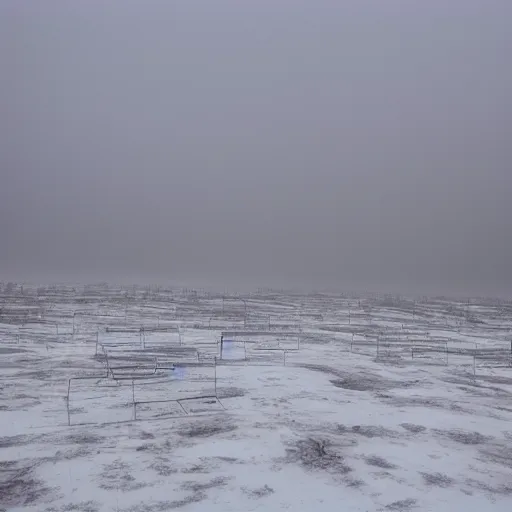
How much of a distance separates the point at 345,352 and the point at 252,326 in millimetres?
10208

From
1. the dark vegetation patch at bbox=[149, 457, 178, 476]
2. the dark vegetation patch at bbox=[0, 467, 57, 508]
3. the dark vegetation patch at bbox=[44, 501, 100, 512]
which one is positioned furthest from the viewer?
the dark vegetation patch at bbox=[149, 457, 178, 476]

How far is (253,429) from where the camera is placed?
1083 centimetres

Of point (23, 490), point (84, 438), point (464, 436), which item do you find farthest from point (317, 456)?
point (23, 490)

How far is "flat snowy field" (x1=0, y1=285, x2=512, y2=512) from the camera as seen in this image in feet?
25.4

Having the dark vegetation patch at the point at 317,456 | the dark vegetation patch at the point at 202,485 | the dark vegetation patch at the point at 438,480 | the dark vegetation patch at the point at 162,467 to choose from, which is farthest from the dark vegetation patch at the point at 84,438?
the dark vegetation patch at the point at 438,480

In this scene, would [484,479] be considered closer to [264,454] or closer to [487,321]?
[264,454]

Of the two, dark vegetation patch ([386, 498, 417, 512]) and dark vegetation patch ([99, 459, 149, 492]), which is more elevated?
dark vegetation patch ([99, 459, 149, 492])

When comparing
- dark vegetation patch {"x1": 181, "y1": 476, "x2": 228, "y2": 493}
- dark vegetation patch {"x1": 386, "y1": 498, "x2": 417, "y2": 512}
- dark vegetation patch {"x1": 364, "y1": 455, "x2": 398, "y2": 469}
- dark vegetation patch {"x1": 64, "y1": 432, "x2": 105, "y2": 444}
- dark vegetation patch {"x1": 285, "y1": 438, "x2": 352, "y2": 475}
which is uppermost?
dark vegetation patch {"x1": 64, "y1": 432, "x2": 105, "y2": 444}

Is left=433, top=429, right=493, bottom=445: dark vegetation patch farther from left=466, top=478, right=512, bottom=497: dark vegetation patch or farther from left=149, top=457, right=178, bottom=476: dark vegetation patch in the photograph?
left=149, top=457, right=178, bottom=476: dark vegetation patch

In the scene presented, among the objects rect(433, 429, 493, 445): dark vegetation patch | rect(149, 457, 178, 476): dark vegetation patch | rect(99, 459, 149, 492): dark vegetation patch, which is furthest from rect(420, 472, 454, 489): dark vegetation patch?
rect(99, 459, 149, 492): dark vegetation patch

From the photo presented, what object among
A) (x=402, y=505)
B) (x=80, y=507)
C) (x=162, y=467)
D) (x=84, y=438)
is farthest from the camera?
(x=84, y=438)

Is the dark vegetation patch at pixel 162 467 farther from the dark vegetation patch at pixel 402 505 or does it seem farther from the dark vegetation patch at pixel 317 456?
the dark vegetation patch at pixel 402 505

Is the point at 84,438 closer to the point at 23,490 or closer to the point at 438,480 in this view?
the point at 23,490

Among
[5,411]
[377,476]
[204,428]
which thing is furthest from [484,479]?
[5,411]
